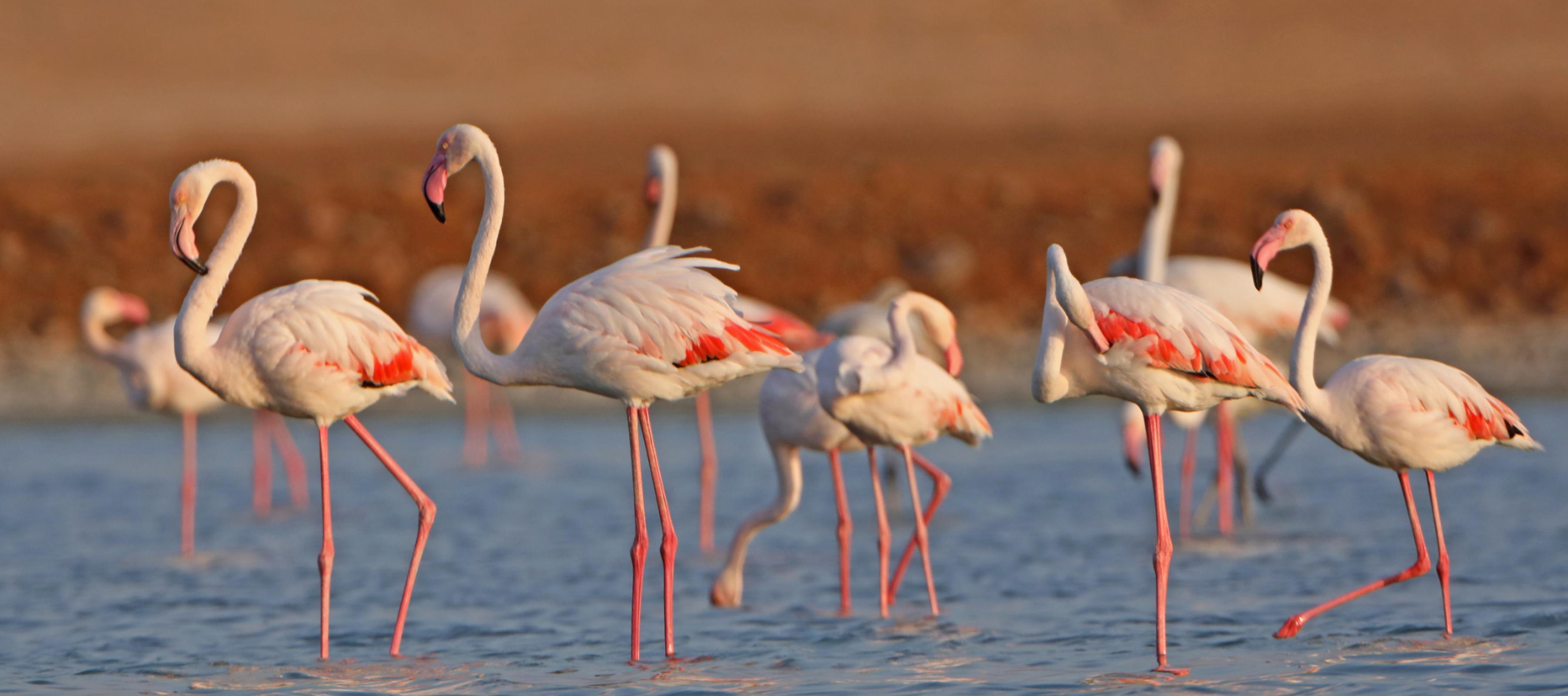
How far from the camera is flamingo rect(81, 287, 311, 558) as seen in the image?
10.1 m

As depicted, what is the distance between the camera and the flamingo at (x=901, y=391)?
6.94m

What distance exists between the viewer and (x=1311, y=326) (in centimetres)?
650

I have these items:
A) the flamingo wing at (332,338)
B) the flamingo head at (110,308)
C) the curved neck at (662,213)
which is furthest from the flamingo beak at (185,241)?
the flamingo head at (110,308)

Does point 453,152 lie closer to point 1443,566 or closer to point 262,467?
point 1443,566

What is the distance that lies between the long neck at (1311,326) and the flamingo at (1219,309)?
2.13 meters

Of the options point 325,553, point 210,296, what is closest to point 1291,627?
point 325,553

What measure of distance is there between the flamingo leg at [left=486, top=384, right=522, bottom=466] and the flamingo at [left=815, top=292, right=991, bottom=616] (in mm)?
5674

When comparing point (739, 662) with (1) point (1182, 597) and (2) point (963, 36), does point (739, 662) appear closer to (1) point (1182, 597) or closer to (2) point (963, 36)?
(1) point (1182, 597)

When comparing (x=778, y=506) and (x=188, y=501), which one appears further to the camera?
(x=188, y=501)

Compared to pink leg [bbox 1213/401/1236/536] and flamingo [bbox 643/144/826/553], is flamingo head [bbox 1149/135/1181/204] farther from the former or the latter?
flamingo [bbox 643/144/826/553]

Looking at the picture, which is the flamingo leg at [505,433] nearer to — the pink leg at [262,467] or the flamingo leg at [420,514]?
the pink leg at [262,467]

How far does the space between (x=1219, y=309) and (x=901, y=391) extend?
2.52 metres

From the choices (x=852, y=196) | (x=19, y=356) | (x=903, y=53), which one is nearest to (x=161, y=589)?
(x=19, y=356)

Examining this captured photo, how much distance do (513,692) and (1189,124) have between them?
3172cm
